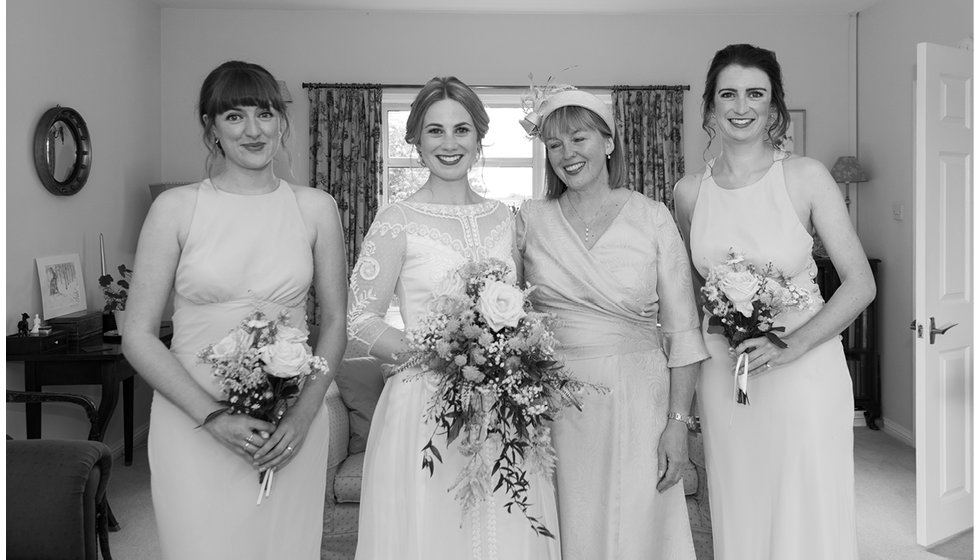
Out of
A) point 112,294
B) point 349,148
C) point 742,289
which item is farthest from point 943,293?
point 349,148

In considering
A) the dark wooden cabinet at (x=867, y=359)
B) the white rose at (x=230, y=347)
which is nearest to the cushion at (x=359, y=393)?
the white rose at (x=230, y=347)

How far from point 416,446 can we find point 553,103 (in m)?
1.10

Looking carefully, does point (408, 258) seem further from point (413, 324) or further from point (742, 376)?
point (742, 376)

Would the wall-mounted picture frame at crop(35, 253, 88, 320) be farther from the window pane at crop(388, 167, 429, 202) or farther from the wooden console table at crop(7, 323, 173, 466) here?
the window pane at crop(388, 167, 429, 202)

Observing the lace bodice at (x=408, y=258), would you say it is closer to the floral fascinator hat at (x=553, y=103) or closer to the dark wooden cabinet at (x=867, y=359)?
the floral fascinator hat at (x=553, y=103)

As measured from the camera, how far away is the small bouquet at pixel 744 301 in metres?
2.37

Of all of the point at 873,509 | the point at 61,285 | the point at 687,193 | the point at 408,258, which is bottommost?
the point at 873,509

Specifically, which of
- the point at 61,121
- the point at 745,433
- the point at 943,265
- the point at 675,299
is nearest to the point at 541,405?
the point at 675,299

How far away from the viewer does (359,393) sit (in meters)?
4.23

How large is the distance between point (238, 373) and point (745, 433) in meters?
1.56

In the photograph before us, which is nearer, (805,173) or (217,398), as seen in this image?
(217,398)

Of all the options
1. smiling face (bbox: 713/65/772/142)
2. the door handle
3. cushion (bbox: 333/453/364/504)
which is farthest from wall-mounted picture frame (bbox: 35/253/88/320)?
the door handle

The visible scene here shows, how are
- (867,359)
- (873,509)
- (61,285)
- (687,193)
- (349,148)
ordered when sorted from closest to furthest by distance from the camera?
(687,193) → (873,509) → (61,285) → (867,359) → (349,148)

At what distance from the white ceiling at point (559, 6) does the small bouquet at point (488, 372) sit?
6.10m
